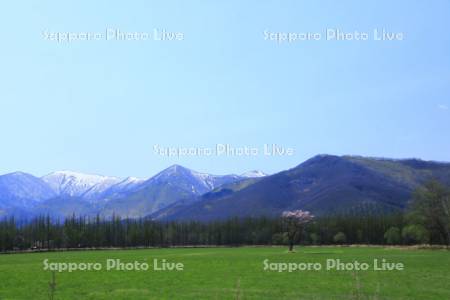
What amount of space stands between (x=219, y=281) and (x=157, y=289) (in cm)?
590

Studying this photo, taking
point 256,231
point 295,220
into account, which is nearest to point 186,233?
point 256,231

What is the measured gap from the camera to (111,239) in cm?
15488

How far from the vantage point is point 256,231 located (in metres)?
160

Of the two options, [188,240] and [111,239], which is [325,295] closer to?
[111,239]

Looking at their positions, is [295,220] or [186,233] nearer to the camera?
[295,220]

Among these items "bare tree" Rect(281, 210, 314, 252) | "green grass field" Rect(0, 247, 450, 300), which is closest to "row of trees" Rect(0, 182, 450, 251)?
"bare tree" Rect(281, 210, 314, 252)

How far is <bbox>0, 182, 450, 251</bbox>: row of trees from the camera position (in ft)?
331

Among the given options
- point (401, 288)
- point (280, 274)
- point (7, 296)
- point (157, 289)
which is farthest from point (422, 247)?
point (7, 296)

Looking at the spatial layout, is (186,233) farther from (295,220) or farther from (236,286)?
(236,286)

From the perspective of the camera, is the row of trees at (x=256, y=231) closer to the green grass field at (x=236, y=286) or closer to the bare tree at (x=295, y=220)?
the bare tree at (x=295, y=220)

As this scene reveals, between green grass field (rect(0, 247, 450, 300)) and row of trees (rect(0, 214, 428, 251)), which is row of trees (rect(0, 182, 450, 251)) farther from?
green grass field (rect(0, 247, 450, 300))

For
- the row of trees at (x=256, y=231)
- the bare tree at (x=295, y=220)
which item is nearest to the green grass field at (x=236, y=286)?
the bare tree at (x=295, y=220)

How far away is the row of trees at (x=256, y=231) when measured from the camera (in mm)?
100875

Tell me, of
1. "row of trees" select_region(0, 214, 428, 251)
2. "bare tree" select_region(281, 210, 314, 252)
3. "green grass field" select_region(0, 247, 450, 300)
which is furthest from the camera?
"row of trees" select_region(0, 214, 428, 251)
